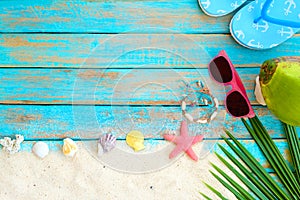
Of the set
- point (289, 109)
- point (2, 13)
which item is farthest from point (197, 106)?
point (2, 13)

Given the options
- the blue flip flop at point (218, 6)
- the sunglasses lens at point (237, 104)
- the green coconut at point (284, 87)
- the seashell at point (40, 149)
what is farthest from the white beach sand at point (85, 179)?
the blue flip flop at point (218, 6)

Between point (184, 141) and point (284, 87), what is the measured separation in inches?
11.8

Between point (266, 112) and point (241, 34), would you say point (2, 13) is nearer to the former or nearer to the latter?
point (241, 34)

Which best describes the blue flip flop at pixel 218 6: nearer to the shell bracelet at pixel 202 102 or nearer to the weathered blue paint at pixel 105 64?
the weathered blue paint at pixel 105 64

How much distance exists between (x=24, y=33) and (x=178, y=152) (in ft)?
1.55

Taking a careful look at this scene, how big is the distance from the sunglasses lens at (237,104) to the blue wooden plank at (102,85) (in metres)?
0.03

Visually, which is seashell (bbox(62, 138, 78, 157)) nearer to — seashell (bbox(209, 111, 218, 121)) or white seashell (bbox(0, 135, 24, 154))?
white seashell (bbox(0, 135, 24, 154))

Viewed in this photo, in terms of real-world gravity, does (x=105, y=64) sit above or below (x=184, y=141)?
above

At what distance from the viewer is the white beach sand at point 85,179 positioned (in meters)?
0.94

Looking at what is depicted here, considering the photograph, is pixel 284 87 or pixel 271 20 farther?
pixel 271 20

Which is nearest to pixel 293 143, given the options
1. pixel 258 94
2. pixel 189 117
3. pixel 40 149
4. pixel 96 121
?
pixel 258 94

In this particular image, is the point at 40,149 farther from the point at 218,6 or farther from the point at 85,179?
the point at 218,6

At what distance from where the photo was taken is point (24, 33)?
925 millimetres

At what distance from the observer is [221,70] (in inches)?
35.9
